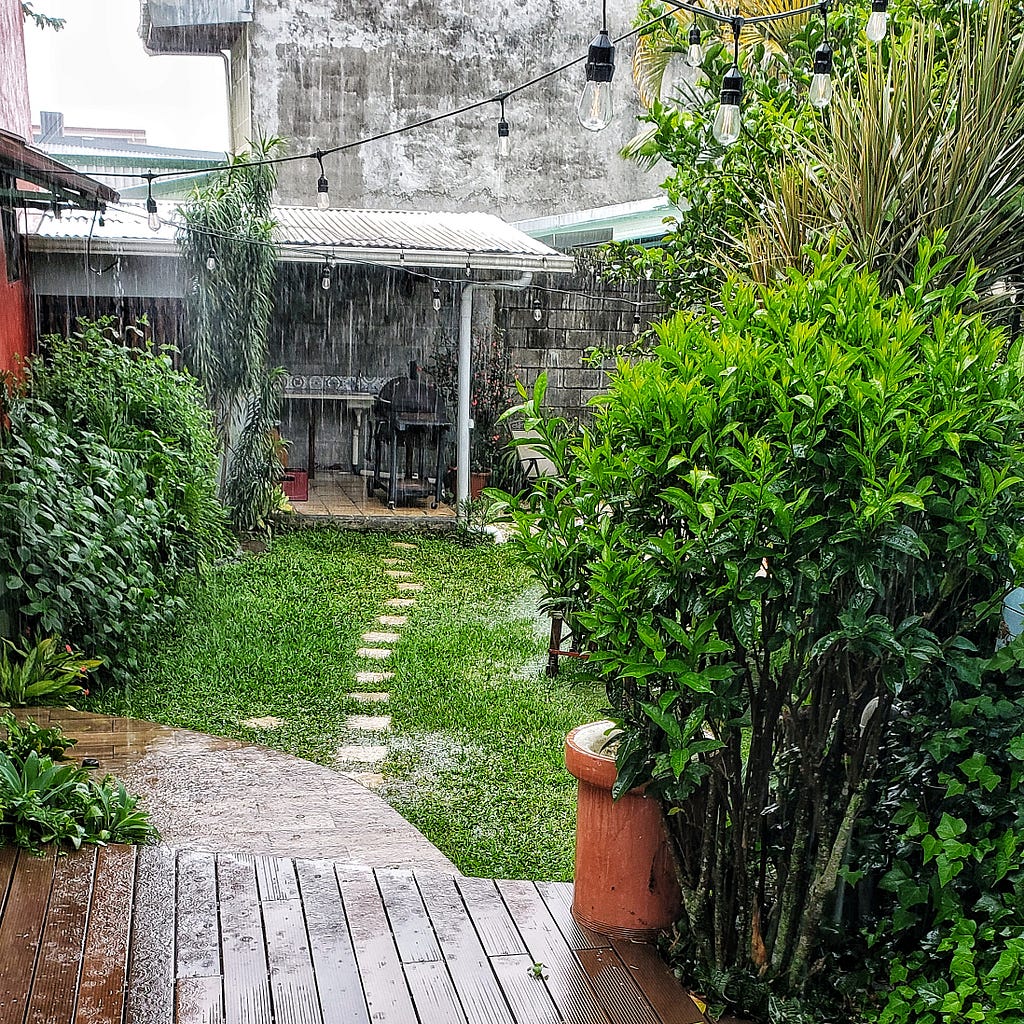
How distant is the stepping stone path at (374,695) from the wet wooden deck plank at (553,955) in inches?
68.6

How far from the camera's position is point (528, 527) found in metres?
3.20

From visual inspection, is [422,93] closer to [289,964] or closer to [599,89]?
[599,89]

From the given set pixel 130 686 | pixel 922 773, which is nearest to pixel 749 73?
pixel 922 773

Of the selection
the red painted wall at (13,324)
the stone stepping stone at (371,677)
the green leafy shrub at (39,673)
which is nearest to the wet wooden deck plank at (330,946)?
the green leafy shrub at (39,673)

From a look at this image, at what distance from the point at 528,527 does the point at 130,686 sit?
405 centimetres

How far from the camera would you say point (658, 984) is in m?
3.21

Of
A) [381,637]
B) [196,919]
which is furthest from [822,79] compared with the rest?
[381,637]

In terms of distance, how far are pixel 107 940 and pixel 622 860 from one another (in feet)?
5.06

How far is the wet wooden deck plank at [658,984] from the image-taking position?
10.1 ft

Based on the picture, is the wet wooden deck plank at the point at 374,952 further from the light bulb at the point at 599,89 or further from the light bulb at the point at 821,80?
the light bulb at the point at 821,80

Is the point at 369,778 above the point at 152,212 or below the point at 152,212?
below

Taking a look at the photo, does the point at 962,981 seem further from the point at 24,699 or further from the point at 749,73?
the point at 24,699

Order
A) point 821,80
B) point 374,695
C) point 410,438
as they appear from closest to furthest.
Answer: point 821,80
point 374,695
point 410,438

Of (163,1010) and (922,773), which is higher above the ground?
(922,773)
